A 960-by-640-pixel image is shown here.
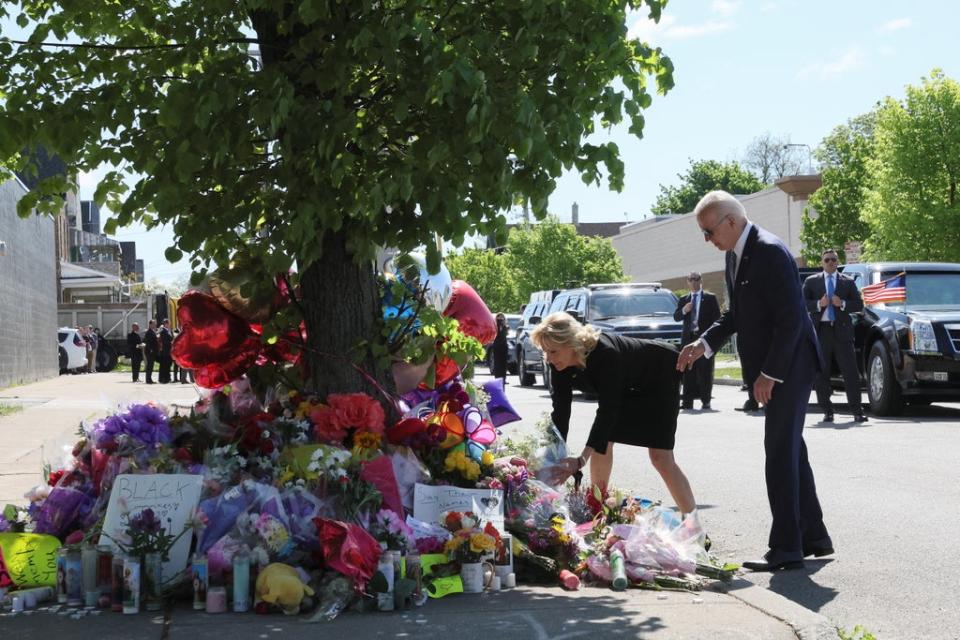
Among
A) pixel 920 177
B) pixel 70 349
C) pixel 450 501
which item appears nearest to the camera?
pixel 450 501

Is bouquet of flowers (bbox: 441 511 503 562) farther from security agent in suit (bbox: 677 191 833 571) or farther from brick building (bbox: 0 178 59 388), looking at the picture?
brick building (bbox: 0 178 59 388)

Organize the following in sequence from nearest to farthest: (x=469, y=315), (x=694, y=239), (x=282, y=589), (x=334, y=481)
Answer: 1. (x=282, y=589)
2. (x=334, y=481)
3. (x=469, y=315)
4. (x=694, y=239)

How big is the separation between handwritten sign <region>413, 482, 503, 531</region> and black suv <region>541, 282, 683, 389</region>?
1387 cm

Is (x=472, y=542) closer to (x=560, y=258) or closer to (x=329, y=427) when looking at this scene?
(x=329, y=427)

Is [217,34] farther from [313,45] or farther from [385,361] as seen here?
[385,361]

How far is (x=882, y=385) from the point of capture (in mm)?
15422

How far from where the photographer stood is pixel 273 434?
6.39 metres

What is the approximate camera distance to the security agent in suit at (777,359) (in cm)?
633

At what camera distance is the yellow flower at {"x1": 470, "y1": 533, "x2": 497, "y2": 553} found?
5.62 meters

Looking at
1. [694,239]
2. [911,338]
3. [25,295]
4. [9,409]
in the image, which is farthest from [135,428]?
[694,239]

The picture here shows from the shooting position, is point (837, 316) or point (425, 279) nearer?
point (425, 279)

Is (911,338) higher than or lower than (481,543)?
higher

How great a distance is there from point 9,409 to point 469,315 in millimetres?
14405

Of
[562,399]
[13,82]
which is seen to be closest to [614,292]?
[562,399]
